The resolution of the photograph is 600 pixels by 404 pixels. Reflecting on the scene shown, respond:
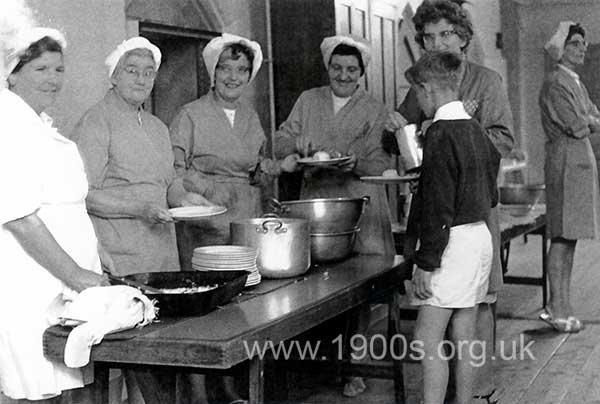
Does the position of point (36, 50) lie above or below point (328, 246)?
above

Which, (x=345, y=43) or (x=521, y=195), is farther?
(x=521, y=195)

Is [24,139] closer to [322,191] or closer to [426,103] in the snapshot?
[426,103]

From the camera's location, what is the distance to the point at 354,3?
569cm

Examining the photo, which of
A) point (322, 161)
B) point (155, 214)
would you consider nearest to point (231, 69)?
point (322, 161)

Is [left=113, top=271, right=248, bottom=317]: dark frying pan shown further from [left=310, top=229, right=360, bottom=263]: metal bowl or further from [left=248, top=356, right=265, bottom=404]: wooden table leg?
[left=310, top=229, right=360, bottom=263]: metal bowl

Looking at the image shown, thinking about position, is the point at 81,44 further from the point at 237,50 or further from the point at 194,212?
the point at 194,212

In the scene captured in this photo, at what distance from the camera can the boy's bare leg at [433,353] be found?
3.50 meters

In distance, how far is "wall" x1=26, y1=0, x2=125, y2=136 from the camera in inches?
152

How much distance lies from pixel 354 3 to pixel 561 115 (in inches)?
60.4

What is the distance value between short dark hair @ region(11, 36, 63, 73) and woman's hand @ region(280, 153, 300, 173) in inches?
59.7

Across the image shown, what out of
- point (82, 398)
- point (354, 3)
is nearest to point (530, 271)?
point (354, 3)

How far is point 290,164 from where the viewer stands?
165 inches

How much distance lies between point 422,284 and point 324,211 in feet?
1.65

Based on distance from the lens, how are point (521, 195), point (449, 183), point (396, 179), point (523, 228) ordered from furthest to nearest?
point (521, 195)
point (523, 228)
point (396, 179)
point (449, 183)
